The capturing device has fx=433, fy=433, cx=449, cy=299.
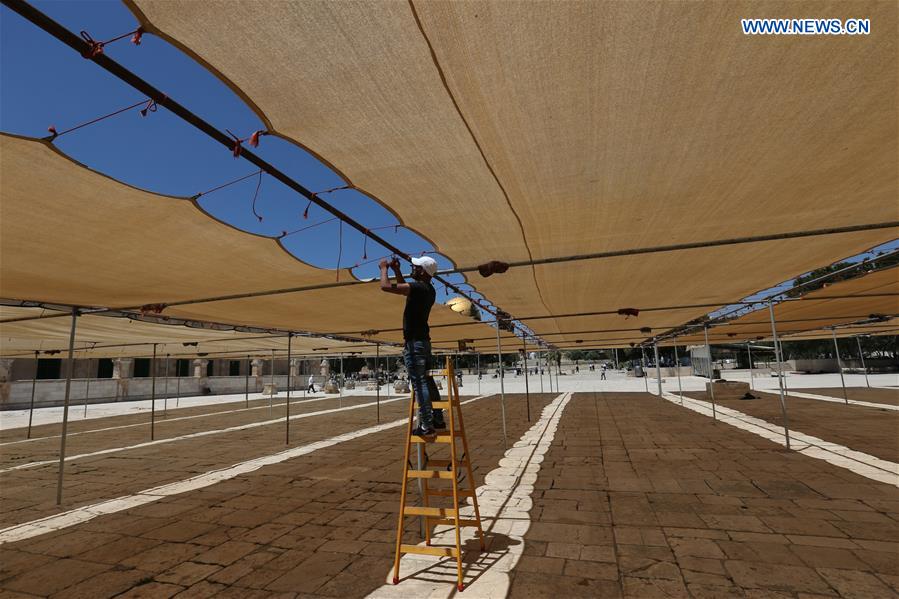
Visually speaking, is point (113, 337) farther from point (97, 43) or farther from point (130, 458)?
point (97, 43)

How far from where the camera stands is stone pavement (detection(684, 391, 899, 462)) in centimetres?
711

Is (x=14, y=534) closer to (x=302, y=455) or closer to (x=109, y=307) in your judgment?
(x=109, y=307)

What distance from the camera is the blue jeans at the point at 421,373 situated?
313cm

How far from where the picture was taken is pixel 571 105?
2.36m

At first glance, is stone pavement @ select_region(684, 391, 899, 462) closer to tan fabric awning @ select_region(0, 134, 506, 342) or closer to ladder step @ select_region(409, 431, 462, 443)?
ladder step @ select_region(409, 431, 462, 443)

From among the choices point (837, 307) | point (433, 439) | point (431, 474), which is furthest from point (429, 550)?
point (837, 307)

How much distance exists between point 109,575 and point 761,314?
12.7m

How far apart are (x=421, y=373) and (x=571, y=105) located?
1.98 m

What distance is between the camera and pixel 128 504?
5.12 metres

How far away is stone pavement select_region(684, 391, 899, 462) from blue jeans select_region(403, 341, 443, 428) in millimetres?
7045

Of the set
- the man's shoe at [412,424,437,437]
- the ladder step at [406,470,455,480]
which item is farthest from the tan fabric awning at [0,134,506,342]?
the ladder step at [406,470,455,480]

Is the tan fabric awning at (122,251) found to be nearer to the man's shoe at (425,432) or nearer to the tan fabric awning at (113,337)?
the tan fabric awning at (113,337)

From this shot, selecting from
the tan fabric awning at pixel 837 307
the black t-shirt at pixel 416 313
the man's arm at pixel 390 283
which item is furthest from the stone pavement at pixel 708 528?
the tan fabric awning at pixel 837 307

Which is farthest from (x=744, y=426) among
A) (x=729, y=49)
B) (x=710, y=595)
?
(x=729, y=49)
